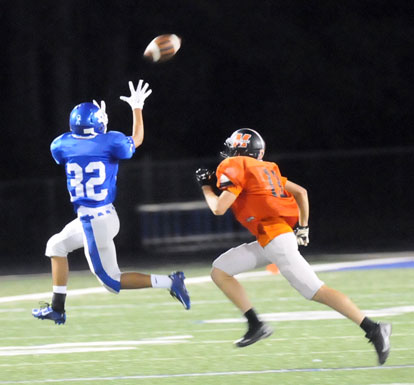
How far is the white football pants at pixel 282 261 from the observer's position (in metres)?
8.03

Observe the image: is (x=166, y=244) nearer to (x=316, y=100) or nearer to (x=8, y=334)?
(x=316, y=100)

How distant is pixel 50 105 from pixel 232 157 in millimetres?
21364

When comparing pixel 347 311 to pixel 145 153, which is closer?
pixel 347 311

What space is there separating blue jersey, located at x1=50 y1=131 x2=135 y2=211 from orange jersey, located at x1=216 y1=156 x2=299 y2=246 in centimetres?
132

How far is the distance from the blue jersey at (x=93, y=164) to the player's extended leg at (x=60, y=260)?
25 cm

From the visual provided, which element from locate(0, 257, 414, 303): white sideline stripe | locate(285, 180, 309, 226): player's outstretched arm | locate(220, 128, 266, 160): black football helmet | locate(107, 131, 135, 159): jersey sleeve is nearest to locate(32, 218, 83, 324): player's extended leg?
locate(107, 131, 135, 159): jersey sleeve

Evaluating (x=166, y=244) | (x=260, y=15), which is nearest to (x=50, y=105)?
(x=260, y=15)

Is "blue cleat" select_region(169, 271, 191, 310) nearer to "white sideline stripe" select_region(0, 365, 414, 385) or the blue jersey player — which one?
the blue jersey player

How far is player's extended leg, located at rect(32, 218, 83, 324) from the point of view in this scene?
31.3 feet

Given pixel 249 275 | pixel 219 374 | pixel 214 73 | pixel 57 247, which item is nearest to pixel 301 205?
pixel 219 374

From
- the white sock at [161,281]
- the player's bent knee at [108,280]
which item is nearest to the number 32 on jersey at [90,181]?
the player's bent knee at [108,280]

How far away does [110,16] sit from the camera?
28.2 m

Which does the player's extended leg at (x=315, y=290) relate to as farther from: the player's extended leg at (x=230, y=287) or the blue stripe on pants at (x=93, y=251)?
the blue stripe on pants at (x=93, y=251)

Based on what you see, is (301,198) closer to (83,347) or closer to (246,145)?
(246,145)
